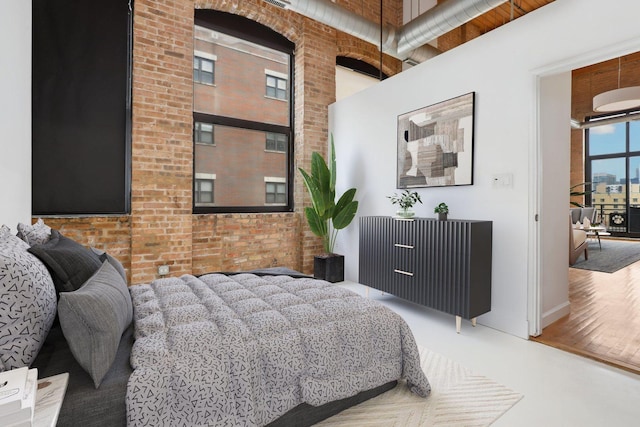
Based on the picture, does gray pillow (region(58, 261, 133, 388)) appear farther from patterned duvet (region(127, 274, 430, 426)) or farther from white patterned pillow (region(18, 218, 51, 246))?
white patterned pillow (region(18, 218, 51, 246))

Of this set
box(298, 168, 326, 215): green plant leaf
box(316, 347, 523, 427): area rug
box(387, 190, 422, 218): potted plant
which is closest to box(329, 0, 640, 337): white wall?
box(387, 190, 422, 218): potted plant

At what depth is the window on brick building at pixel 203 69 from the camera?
4.19 m

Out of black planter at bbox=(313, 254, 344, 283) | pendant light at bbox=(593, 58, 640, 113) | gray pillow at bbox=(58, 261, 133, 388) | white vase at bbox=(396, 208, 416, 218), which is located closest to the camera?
gray pillow at bbox=(58, 261, 133, 388)

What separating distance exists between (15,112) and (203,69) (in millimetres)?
2192

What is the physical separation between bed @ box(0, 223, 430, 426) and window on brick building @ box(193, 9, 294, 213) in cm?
241

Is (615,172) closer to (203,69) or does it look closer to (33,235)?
(203,69)

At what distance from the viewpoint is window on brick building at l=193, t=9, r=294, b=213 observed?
4242 mm

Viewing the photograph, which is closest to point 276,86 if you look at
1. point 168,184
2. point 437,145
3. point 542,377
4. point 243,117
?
point 243,117

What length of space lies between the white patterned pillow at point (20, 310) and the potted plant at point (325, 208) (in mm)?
3369

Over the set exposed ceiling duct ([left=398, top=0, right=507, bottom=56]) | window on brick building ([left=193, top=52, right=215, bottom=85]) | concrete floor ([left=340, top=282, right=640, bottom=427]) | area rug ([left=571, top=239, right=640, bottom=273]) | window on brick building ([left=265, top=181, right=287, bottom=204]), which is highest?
exposed ceiling duct ([left=398, top=0, right=507, bottom=56])

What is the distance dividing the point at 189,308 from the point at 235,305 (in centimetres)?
25

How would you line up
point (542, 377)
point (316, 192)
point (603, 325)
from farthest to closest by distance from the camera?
point (316, 192), point (603, 325), point (542, 377)

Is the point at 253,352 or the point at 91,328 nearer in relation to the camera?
the point at 91,328

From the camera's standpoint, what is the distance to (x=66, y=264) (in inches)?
63.9
